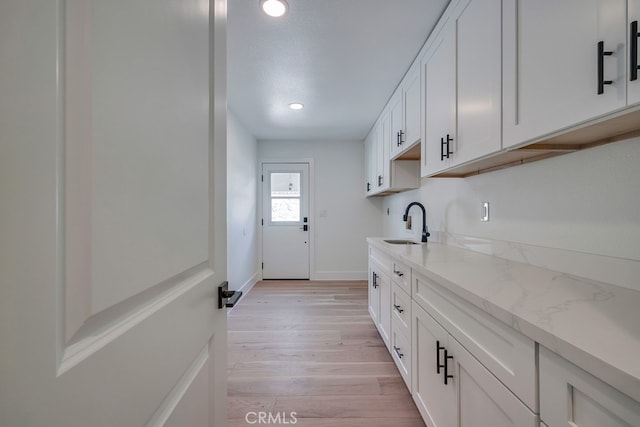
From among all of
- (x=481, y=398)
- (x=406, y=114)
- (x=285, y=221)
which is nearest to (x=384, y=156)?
(x=406, y=114)

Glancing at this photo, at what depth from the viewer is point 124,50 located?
42 cm

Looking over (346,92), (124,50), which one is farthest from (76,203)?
(346,92)

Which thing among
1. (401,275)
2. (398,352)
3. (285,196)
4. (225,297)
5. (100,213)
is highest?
(285,196)

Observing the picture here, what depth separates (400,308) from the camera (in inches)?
70.1

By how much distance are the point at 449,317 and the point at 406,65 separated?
1.97 m

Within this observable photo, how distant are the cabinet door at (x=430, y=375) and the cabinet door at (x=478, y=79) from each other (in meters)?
0.85

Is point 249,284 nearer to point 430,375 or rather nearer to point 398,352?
point 398,352

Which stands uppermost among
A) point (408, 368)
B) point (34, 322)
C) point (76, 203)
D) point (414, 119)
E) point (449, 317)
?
point (414, 119)

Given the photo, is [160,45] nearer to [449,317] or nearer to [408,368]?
[449,317]

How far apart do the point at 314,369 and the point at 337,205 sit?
2869mm

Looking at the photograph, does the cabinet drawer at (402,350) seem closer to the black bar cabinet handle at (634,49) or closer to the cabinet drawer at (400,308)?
the cabinet drawer at (400,308)

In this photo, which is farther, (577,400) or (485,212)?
(485,212)

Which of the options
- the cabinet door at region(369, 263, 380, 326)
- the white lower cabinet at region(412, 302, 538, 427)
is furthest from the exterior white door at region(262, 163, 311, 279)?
the white lower cabinet at region(412, 302, 538, 427)

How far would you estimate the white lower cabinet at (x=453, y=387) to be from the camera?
749 mm
